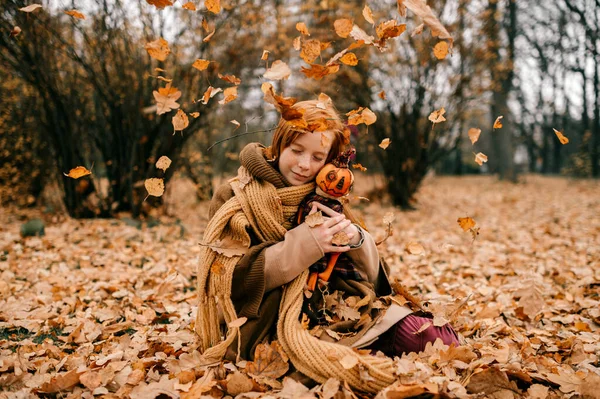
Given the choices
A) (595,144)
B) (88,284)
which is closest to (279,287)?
(88,284)

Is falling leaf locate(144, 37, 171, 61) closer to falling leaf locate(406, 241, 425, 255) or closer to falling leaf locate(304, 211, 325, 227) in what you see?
falling leaf locate(304, 211, 325, 227)

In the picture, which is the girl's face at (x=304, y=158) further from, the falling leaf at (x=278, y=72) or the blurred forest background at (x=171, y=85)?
the blurred forest background at (x=171, y=85)

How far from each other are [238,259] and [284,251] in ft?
0.62

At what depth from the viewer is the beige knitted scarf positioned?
1609mm

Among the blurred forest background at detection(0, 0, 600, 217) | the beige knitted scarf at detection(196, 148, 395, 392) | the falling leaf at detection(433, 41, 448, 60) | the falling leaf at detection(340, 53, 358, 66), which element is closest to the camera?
the beige knitted scarf at detection(196, 148, 395, 392)

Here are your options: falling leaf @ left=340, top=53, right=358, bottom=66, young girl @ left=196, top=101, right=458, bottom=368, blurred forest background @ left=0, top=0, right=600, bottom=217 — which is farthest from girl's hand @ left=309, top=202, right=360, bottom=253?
blurred forest background @ left=0, top=0, right=600, bottom=217

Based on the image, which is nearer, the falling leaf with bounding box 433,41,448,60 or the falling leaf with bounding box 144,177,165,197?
the falling leaf with bounding box 144,177,165,197

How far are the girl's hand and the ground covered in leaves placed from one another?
1.31ft

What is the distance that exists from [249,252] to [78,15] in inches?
51.9

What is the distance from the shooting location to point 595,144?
1367 cm

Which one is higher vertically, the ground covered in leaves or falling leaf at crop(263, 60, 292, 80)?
falling leaf at crop(263, 60, 292, 80)

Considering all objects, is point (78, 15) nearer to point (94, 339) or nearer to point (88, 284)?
point (94, 339)

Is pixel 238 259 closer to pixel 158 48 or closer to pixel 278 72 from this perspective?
pixel 278 72

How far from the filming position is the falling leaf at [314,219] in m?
1.68
